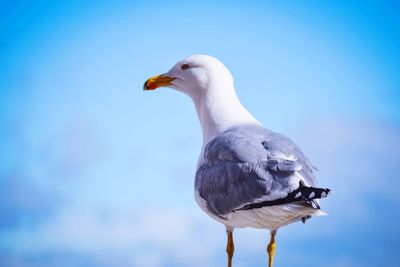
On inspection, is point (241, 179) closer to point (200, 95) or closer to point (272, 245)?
point (272, 245)

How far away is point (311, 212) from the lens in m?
3.49

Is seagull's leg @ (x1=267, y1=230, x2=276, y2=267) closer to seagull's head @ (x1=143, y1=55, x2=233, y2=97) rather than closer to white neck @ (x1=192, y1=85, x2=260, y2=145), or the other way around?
white neck @ (x1=192, y1=85, x2=260, y2=145)

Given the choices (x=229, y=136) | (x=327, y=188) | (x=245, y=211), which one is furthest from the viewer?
(x=229, y=136)

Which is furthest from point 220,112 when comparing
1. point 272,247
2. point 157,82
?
point 272,247

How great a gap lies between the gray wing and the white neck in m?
0.21

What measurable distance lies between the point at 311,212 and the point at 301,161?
1.47ft

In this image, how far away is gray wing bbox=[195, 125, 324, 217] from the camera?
355 centimetres

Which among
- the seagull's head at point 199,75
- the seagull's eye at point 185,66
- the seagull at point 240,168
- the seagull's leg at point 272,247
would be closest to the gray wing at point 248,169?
the seagull at point 240,168

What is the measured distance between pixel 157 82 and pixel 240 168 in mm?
1573

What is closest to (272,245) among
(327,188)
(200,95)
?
(327,188)

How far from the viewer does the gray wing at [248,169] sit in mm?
3551

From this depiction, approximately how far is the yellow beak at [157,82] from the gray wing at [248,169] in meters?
0.96

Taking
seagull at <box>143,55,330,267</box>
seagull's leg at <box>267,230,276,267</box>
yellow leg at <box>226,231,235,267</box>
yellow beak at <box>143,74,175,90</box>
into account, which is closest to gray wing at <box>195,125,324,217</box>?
seagull at <box>143,55,330,267</box>

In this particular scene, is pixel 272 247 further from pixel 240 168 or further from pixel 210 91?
pixel 210 91
